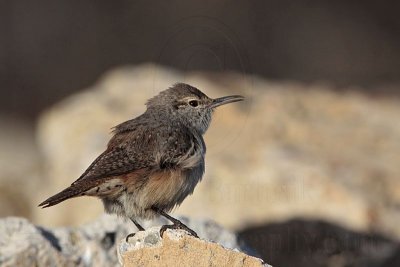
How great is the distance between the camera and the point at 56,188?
11.5m

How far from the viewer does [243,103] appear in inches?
488

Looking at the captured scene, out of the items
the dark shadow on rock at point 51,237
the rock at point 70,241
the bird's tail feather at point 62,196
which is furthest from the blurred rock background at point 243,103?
the bird's tail feather at point 62,196

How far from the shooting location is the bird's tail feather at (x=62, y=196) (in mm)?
6680

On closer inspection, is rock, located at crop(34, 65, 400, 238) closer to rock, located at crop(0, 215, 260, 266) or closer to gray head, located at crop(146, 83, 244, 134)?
gray head, located at crop(146, 83, 244, 134)

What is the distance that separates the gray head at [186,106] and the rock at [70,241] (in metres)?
1.05

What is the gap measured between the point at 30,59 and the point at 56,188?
7.95 meters

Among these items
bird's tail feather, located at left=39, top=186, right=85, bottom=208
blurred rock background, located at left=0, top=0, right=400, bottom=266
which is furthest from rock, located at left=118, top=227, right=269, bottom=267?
blurred rock background, located at left=0, top=0, right=400, bottom=266

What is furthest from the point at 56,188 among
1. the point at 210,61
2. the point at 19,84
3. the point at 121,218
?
the point at 19,84

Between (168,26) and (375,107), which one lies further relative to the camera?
(168,26)

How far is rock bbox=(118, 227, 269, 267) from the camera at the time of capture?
19.9 feet

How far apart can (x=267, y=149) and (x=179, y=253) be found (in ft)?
16.8

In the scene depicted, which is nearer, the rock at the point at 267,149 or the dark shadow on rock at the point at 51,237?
the dark shadow on rock at the point at 51,237

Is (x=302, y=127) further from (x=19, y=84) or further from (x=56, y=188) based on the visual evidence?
(x=19, y=84)

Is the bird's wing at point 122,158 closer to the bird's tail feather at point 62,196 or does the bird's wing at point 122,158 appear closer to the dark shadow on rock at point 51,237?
the bird's tail feather at point 62,196
